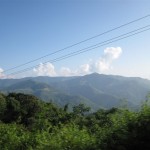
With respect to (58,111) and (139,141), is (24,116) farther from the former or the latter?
(139,141)

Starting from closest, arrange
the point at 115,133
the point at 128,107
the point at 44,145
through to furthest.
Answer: the point at 115,133 < the point at 128,107 < the point at 44,145

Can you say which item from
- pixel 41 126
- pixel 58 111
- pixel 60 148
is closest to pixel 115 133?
pixel 60 148

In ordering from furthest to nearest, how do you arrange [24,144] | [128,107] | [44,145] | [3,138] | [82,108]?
[82,108] < [3,138] < [24,144] < [44,145] < [128,107]

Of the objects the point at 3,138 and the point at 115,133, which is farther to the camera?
the point at 3,138

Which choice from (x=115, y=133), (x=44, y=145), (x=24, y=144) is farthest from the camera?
(x=24, y=144)

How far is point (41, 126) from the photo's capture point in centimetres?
2525

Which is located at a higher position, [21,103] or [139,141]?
[21,103]

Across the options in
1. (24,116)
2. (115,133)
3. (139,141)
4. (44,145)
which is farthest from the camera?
(24,116)

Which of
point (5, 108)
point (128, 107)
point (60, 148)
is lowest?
point (60, 148)

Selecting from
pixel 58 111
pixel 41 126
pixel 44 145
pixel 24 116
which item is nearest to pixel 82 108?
pixel 58 111

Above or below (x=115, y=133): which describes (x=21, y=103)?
above

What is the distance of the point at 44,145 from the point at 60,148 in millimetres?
1136

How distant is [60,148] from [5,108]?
69604mm

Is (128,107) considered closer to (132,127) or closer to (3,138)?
(132,127)
